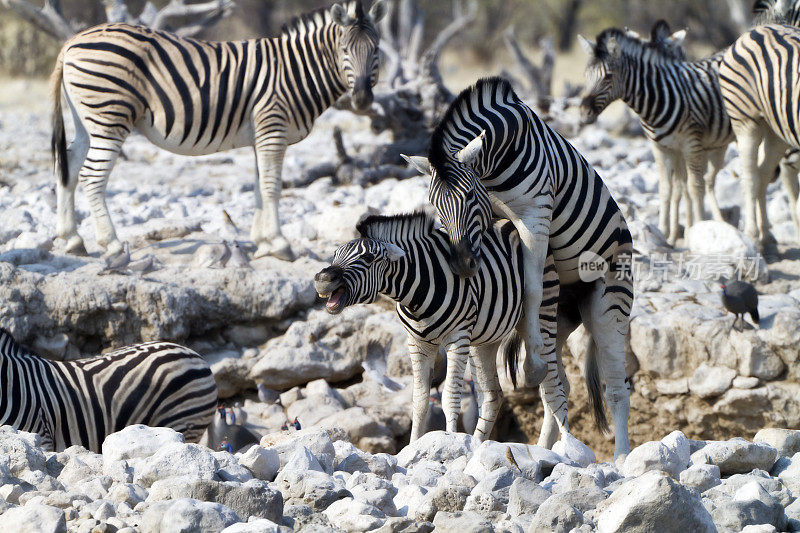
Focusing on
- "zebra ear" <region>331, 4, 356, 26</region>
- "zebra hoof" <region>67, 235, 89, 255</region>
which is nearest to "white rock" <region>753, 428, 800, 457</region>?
"zebra ear" <region>331, 4, 356, 26</region>

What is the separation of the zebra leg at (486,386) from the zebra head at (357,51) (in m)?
2.93

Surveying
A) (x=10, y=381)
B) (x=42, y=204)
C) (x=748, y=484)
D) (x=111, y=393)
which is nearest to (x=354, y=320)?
(x=111, y=393)

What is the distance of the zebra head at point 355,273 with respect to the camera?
5.31 m

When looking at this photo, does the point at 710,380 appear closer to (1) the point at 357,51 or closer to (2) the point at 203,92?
(1) the point at 357,51

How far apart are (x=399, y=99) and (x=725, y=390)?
20.4ft

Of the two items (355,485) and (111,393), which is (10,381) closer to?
(111,393)

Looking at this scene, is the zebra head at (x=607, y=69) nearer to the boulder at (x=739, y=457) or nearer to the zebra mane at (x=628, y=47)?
the zebra mane at (x=628, y=47)

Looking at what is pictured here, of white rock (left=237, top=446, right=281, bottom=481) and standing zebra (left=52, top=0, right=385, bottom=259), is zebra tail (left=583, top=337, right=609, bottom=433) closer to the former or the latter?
standing zebra (left=52, top=0, right=385, bottom=259)

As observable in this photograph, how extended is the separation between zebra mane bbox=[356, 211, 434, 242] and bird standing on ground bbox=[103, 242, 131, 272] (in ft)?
9.97

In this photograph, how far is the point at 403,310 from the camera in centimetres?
588

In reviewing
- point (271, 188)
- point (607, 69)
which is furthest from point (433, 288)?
point (607, 69)

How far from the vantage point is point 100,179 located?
27.3 ft

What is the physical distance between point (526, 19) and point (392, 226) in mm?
24629

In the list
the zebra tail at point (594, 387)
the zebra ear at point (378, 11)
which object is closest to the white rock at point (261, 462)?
the zebra tail at point (594, 387)
